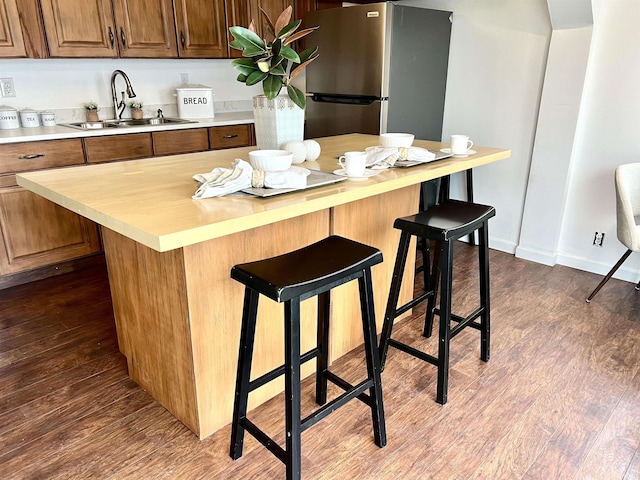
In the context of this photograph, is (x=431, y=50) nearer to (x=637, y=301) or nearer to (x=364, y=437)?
(x=637, y=301)

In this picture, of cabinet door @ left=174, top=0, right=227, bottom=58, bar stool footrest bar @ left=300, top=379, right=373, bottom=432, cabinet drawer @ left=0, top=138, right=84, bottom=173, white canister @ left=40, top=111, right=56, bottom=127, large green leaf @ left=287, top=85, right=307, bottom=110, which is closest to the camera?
bar stool footrest bar @ left=300, top=379, right=373, bottom=432

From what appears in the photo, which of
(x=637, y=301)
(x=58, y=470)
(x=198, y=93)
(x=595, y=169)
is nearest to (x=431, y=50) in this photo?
(x=595, y=169)

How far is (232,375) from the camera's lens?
1.68m

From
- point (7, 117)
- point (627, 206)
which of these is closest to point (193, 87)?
point (7, 117)

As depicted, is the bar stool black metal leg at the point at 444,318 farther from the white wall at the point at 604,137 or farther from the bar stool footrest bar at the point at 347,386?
the white wall at the point at 604,137

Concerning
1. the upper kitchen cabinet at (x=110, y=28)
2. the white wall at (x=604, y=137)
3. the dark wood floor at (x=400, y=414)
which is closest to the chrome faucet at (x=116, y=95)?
the upper kitchen cabinet at (x=110, y=28)

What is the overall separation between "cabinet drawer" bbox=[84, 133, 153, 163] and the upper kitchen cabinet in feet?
1.86

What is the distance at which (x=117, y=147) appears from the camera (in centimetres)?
302

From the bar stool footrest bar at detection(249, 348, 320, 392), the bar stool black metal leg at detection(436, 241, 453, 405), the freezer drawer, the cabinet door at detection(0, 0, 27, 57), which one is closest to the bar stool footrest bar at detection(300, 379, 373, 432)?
the bar stool footrest bar at detection(249, 348, 320, 392)

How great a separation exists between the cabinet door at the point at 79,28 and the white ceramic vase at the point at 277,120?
173 cm

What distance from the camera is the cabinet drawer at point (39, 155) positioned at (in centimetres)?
264

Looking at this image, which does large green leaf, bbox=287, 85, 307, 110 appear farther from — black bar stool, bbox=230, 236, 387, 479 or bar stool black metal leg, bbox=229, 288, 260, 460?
bar stool black metal leg, bbox=229, 288, 260, 460

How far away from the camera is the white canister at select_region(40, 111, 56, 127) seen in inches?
123

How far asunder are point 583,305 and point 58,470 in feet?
8.59
